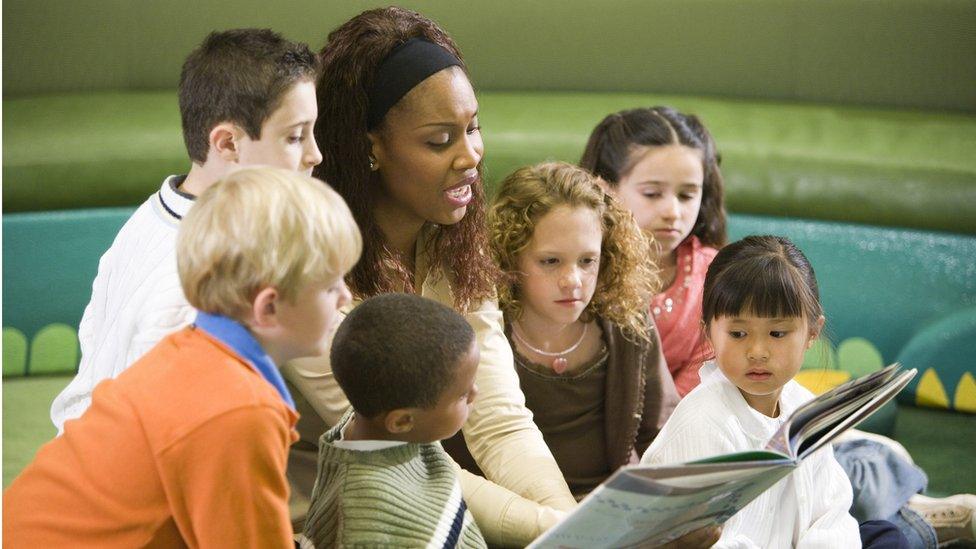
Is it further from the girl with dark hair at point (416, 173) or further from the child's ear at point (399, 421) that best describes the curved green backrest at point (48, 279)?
the child's ear at point (399, 421)

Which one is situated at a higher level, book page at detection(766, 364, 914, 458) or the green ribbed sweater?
book page at detection(766, 364, 914, 458)

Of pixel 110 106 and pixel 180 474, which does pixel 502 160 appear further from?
pixel 180 474

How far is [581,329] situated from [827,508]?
50 centimetres

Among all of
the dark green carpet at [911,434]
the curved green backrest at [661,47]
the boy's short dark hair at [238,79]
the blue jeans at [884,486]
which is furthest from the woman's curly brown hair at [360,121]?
the curved green backrest at [661,47]

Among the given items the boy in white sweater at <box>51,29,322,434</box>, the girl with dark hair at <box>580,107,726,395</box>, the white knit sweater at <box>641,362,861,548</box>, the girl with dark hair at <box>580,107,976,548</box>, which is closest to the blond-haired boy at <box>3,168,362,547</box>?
the boy in white sweater at <box>51,29,322,434</box>

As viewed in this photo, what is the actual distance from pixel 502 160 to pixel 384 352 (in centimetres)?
167

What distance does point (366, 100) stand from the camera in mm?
1735

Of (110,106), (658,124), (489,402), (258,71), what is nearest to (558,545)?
(489,402)

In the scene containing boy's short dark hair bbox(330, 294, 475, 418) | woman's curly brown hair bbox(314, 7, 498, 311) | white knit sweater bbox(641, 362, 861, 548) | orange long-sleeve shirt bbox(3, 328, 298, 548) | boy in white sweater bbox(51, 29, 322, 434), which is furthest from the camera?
woman's curly brown hair bbox(314, 7, 498, 311)

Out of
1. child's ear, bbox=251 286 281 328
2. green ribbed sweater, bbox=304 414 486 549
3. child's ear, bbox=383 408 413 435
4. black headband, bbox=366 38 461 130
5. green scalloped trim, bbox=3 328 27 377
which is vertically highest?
black headband, bbox=366 38 461 130

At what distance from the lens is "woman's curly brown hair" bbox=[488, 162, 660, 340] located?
1931mm

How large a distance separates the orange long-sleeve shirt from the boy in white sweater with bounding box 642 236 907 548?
64 centimetres

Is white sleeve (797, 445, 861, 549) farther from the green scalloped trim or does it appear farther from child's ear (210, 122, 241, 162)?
the green scalloped trim

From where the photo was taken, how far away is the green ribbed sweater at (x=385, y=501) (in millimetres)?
1337
